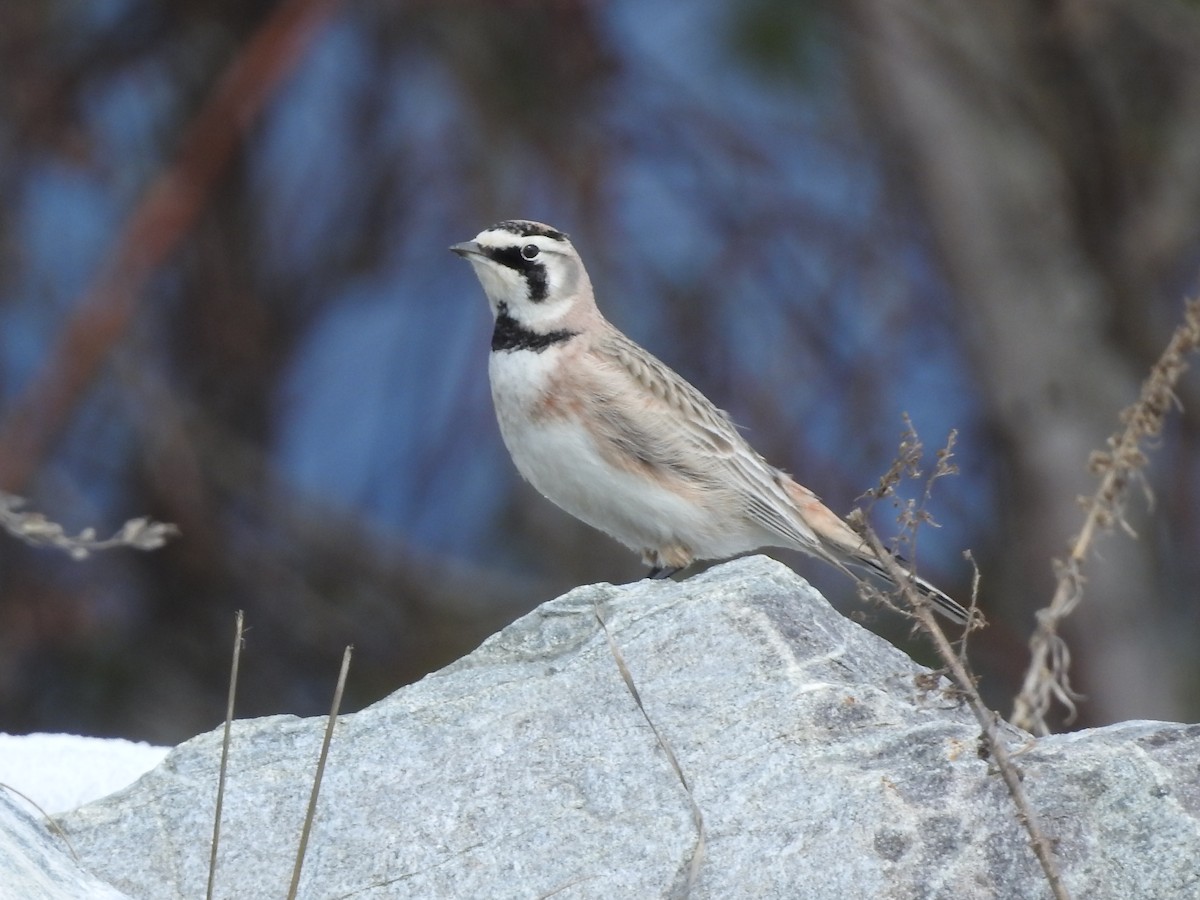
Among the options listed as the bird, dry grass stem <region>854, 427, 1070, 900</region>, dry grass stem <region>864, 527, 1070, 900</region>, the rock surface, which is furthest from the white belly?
dry grass stem <region>864, 527, 1070, 900</region>

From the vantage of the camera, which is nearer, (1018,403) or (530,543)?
(1018,403)

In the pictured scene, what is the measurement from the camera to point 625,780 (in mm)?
4039

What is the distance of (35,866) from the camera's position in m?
3.77

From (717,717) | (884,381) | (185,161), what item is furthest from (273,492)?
(717,717)

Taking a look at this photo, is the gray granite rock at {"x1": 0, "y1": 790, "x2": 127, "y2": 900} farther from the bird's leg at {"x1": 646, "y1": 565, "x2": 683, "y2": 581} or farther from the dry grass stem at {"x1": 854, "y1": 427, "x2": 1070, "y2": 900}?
the bird's leg at {"x1": 646, "y1": 565, "x2": 683, "y2": 581}

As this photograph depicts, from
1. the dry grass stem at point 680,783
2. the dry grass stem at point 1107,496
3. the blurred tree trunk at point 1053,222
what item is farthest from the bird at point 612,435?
the blurred tree trunk at point 1053,222

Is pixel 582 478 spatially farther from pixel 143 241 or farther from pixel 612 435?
pixel 143 241

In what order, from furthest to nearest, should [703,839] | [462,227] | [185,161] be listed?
[462,227] < [185,161] < [703,839]

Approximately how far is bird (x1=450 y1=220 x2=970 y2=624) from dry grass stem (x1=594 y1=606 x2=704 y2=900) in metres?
1.73

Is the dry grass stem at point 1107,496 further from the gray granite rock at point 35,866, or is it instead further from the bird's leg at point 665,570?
the gray granite rock at point 35,866

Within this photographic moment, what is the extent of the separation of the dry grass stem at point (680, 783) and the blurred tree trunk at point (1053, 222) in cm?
700

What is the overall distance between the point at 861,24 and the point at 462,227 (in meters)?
2.62

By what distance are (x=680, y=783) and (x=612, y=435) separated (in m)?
2.24

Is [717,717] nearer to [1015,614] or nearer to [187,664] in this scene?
[1015,614]
